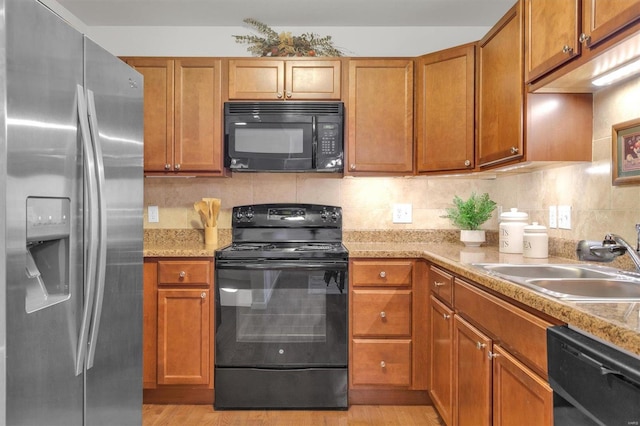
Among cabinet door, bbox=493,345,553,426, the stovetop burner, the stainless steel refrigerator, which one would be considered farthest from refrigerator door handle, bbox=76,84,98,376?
the stovetop burner

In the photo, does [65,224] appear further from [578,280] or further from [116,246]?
[578,280]

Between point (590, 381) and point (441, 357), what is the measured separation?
4.29 ft

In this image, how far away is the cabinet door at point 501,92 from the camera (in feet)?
6.40

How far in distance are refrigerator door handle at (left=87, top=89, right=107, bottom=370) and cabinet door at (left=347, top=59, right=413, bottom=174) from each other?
167 centimetres

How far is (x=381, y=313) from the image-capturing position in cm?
248

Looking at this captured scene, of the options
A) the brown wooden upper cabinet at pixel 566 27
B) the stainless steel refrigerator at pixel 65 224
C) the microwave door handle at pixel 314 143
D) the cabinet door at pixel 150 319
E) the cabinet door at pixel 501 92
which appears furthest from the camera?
the microwave door handle at pixel 314 143

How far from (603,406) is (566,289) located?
0.63 metres

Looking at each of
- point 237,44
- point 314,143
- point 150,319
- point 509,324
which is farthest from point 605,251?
point 237,44

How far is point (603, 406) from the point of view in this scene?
90 centimetres

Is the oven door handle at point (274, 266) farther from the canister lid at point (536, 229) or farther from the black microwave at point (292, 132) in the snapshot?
the canister lid at point (536, 229)

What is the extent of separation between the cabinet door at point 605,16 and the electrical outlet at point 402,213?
1.68m

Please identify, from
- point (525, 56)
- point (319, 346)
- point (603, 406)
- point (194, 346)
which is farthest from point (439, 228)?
point (603, 406)

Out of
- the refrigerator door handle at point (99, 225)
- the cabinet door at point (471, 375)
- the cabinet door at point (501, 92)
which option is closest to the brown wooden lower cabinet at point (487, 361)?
the cabinet door at point (471, 375)

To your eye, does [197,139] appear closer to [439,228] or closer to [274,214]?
[274,214]
